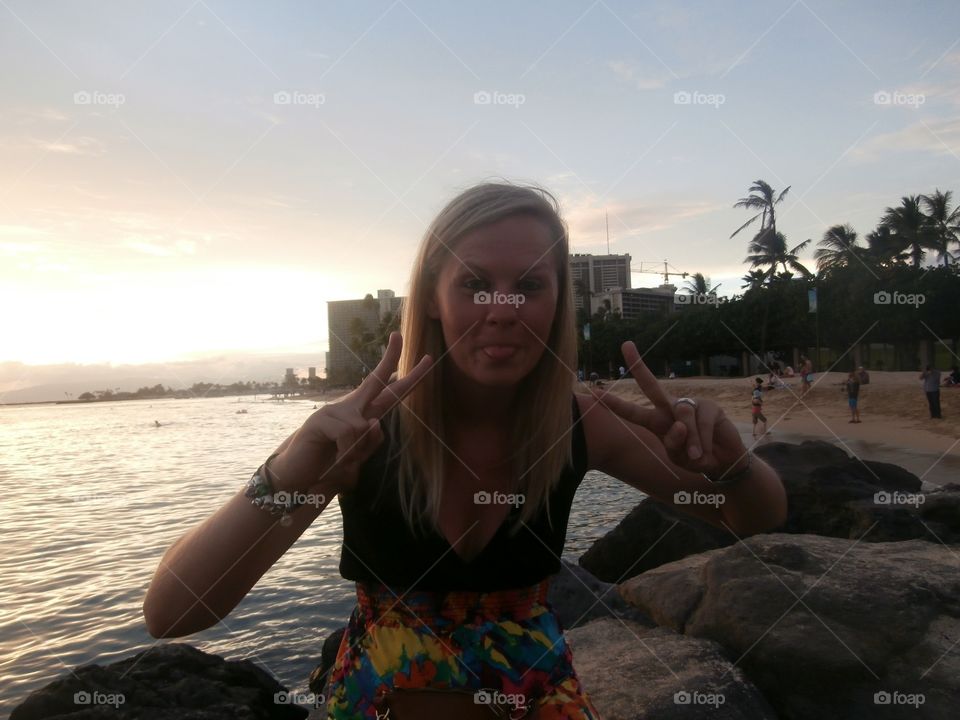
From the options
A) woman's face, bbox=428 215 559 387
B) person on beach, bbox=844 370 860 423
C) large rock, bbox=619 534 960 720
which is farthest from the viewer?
person on beach, bbox=844 370 860 423

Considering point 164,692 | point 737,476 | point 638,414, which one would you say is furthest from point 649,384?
point 164,692

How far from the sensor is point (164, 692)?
4492 millimetres

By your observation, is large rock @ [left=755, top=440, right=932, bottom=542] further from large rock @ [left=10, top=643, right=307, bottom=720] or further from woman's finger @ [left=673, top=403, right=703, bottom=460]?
woman's finger @ [left=673, top=403, right=703, bottom=460]

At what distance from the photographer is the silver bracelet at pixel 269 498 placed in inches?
61.0

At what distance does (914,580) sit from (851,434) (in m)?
18.1

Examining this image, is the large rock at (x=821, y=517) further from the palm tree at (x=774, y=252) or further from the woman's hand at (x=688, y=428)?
the palm tree at (x=774, y=252)

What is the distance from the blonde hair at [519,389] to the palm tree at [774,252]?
48.0m

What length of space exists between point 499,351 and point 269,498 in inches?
25.6

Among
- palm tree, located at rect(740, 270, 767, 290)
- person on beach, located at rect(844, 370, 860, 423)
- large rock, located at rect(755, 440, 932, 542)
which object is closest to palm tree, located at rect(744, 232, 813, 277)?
palm tree, located at rect(740, 270, 767, 290)

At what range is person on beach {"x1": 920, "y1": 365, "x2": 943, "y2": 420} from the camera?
19114 mm

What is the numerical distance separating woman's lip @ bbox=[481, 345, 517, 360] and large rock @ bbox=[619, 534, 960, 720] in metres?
2.90

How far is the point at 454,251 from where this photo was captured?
71.7 inches

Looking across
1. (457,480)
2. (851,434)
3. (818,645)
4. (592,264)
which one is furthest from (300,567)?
(592,264)

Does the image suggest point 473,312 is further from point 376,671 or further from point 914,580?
point 914,580
